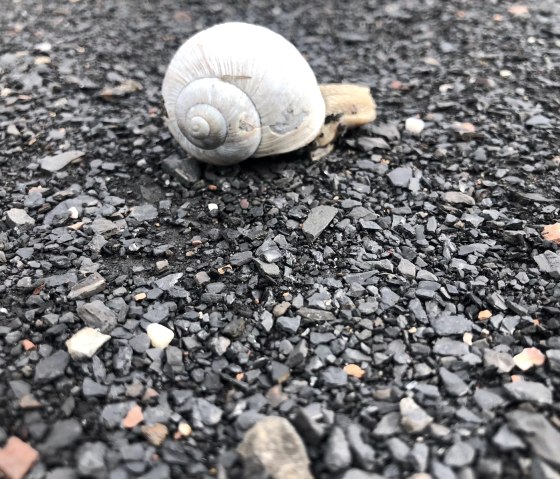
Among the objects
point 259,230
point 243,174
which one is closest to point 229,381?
point 259,230

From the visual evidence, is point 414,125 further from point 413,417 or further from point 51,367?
point 51,367

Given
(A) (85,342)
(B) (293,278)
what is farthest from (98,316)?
(B) (293,278)

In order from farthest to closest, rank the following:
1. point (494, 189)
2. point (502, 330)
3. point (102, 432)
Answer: point (494, 189) → point (502, 330) → point (102, 432)

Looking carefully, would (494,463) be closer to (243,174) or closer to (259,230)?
(259,230)

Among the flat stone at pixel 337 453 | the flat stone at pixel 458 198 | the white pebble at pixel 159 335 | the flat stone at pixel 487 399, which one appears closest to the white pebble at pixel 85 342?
the white pebble at pixel 159 335

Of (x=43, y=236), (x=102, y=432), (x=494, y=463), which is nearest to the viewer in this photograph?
(x=494, y=463)

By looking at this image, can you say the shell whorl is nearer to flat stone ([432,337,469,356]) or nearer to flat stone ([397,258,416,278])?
flat stone ([397,258,416,278])
